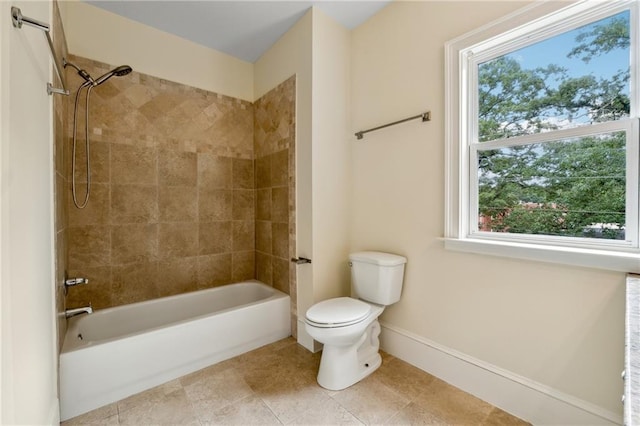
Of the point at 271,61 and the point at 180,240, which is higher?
the point at 271,61

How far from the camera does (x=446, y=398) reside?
1.57m

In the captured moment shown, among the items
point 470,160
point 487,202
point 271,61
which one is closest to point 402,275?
point 487,202

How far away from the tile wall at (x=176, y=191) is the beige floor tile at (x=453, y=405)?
4.07 feet

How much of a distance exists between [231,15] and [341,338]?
2445 mm

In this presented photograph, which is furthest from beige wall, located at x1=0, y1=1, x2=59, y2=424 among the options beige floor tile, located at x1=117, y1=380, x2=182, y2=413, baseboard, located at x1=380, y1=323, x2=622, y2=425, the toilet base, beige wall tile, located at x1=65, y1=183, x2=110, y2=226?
baseboard, located at x1=380, y1=323, x2=622, y2=425

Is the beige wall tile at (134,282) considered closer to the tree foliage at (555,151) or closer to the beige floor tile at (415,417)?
the beige floor tile at (415,417)

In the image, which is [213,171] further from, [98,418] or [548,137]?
[548,137]

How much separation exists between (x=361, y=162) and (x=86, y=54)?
2.19 m

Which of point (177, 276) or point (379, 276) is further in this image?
point (177, 276)

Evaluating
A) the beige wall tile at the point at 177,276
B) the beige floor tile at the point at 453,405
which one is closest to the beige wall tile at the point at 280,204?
the beige wall tile at the point at 177,276

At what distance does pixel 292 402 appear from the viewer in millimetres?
1550

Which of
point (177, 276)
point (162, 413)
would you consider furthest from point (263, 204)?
point (162, 413)

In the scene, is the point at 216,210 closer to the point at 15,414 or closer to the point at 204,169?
the point at 204,169

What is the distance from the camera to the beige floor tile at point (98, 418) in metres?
1.41
